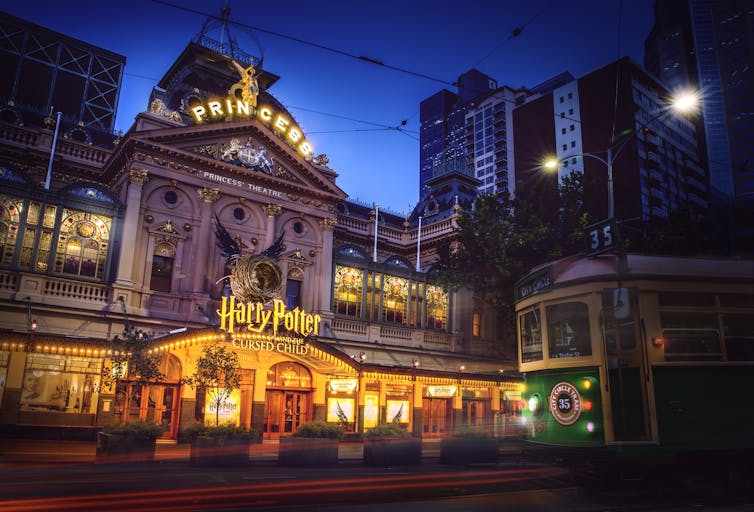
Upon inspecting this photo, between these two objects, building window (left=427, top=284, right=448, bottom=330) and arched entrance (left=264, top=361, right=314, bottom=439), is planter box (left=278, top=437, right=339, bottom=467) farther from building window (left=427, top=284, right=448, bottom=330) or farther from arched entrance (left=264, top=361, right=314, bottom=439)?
building window (left=427, top=284, right=448, bottom=330)

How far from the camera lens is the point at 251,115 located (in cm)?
3098

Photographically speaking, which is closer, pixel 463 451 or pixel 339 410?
pixel 463 451

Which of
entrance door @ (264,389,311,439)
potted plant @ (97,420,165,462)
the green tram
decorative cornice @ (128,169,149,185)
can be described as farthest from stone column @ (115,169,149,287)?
the green tram

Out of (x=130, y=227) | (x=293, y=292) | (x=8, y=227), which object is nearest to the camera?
(x=8, y=227)

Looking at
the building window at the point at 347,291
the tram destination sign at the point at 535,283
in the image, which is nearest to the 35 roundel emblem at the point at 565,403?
the tram destination sign at the point at 535,283

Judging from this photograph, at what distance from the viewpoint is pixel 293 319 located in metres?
26.3

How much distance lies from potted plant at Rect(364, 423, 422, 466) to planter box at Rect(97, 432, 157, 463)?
6.75 meters

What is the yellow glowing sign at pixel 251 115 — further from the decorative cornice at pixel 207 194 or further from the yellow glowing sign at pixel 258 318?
the yellow glowing sign at pixel 258 318

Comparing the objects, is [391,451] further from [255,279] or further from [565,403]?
[255,279]

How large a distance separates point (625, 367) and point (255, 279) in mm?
18635

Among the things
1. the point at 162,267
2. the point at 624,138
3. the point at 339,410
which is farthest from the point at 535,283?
the point at 624,138

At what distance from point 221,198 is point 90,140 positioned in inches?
292

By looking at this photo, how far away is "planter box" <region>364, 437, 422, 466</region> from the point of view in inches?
732

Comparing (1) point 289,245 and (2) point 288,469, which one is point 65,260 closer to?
(1) point 289,245
